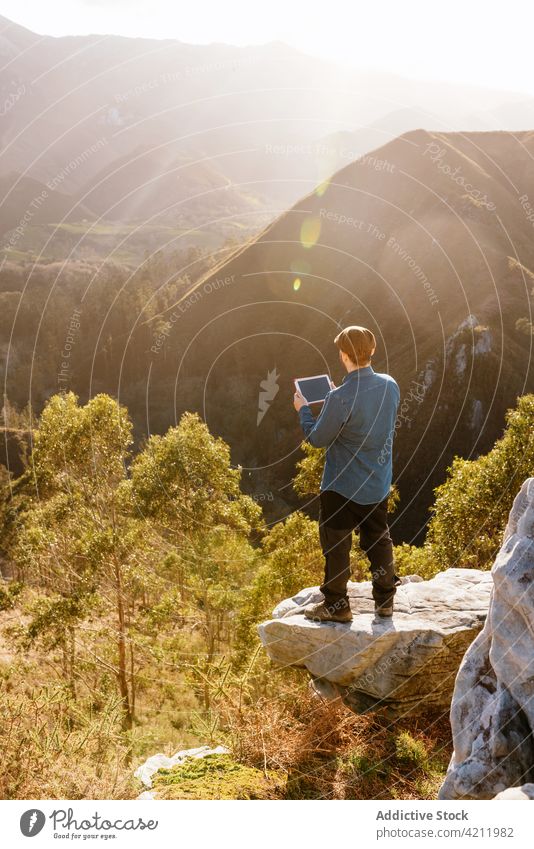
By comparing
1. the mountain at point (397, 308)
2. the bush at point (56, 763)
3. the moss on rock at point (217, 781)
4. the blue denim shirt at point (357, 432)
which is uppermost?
the mountain at point (397, 308)

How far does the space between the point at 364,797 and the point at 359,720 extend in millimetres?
1048

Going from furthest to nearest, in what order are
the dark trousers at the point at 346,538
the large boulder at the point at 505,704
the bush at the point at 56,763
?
the dark trousers at the point at 346,538 < the bush at the point at 56,763 < the large boulder at the point at 505,704

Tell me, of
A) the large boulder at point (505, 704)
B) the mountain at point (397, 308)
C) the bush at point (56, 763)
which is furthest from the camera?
the mountain at point (397, 308)

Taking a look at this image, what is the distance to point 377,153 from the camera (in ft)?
289

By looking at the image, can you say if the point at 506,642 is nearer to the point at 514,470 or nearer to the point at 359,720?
the point at 359,720

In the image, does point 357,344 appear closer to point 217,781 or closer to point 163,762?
point 217,781

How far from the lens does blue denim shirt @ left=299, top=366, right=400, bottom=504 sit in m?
6.13

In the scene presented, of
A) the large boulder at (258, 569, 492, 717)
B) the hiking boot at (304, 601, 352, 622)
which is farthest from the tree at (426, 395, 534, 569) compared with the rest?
the hiking boot at (304, 601, 352, 622)

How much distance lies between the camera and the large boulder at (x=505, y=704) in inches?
183

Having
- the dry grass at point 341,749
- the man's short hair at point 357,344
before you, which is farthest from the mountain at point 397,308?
the man's short hair at point 357,344

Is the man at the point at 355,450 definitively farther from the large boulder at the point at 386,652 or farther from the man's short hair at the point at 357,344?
the large boulder at the point at 386,652

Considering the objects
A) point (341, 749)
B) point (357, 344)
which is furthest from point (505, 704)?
point (357, 344)
